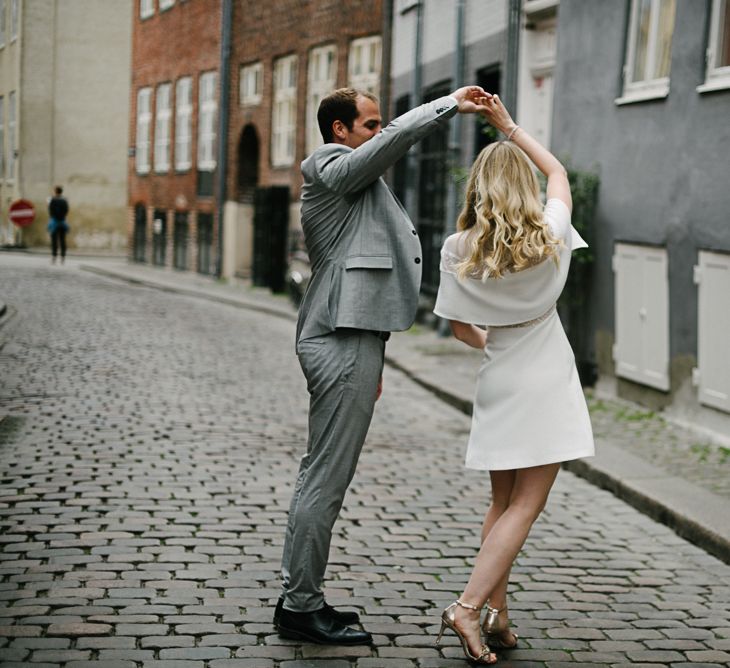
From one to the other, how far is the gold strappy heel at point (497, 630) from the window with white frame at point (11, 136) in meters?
40.3

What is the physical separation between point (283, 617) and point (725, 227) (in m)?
5.77

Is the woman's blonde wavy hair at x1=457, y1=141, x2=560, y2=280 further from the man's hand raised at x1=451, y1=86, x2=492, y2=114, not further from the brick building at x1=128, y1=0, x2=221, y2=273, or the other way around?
the brick building at x1=128, y1=0, x2=221, y2=273

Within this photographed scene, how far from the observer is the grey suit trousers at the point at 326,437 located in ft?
14.6

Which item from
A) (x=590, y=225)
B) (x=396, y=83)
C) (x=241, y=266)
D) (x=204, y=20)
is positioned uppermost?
(x=204, y=20)

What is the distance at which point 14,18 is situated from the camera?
139ft

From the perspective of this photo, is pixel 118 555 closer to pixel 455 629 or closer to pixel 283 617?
pixel 283 617

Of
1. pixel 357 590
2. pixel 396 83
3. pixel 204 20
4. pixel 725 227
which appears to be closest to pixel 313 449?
pixel 357 590

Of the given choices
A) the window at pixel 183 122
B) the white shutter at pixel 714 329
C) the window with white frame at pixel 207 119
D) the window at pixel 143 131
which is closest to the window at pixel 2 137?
the window at pixel 143 131

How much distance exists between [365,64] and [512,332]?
18.2 m

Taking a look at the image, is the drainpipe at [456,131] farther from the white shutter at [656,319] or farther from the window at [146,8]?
the window at [146,8]

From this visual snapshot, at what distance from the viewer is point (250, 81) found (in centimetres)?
2814

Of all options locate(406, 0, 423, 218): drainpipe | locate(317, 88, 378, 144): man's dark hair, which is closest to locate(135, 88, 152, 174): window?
locate(406, 0, 423, 218): drainpipe

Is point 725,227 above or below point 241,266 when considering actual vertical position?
above

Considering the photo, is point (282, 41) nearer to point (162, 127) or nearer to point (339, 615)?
point (162, 127)
